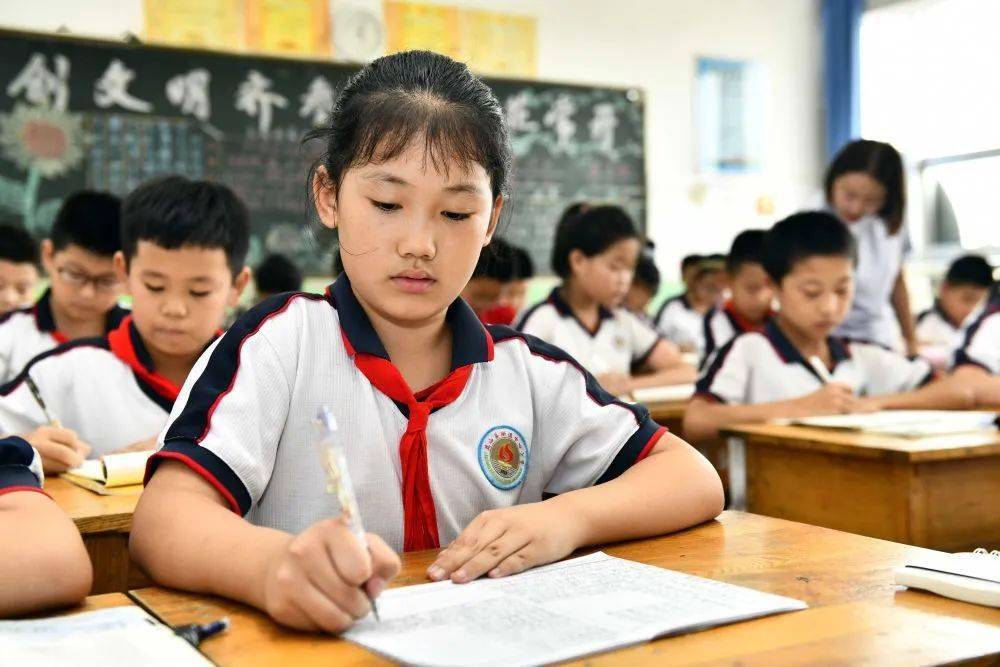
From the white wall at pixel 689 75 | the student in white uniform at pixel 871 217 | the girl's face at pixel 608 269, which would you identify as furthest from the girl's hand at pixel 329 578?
the white wall at pixel 689 75

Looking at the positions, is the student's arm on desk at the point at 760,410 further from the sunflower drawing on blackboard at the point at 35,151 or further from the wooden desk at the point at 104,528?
the sunflower drawing on blackboard at the point at 35,151

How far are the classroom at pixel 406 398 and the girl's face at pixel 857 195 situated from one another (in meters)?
0.01

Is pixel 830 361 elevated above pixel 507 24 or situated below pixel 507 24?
below

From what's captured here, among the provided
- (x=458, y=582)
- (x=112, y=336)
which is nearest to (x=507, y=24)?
(x=112, y=336)

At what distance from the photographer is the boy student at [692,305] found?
224 inches

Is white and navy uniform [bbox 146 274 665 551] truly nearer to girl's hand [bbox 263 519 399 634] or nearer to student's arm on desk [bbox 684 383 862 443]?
girl's hand [bbox 263 519 399 634]

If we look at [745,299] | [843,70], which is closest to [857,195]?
[745,299]

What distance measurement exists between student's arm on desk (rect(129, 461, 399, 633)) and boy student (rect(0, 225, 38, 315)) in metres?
2.91

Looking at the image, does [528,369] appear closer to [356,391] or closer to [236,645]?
[356,391]

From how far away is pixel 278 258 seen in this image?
4.98 meters

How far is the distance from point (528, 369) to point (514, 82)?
4816 millimetres

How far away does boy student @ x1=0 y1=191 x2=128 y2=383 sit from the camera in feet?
8.77

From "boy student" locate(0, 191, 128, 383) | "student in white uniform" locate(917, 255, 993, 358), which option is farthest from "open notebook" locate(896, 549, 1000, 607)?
"student in white uniform" locate(917, 255, 993, 358)

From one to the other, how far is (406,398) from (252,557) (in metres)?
0.38
